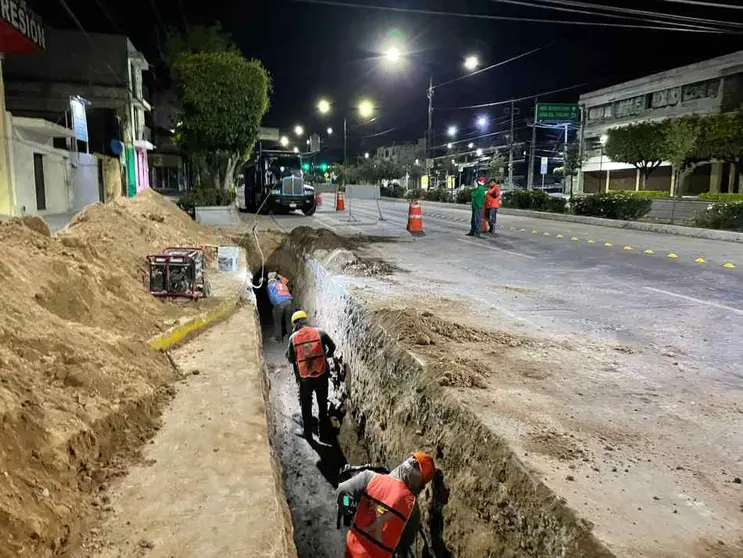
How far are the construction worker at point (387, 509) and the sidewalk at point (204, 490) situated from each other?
799mm

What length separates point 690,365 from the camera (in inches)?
199

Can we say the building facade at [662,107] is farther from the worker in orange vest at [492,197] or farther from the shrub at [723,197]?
the worker in orange vest at [492,197]

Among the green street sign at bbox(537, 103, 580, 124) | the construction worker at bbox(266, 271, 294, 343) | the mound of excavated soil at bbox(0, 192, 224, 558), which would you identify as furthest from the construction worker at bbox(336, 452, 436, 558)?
the green street sign at bbox(537, 103, 580, 124)

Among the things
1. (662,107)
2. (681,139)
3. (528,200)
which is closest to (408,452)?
(528,200)

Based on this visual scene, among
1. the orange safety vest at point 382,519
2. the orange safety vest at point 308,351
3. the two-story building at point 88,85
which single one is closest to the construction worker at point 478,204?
the orange safety vest at point 308,351

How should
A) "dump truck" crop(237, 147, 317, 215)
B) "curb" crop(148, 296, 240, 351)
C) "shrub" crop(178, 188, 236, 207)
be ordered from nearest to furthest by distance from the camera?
"curb" crop(148, 296, 240, 351)
"shrub" crop(178, 188, 236, 207)
"dump truck" crop(237, 147, 317, 215)

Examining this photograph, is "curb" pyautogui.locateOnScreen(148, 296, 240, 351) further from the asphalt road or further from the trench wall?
the asphalt road

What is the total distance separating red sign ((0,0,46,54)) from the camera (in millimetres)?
10773

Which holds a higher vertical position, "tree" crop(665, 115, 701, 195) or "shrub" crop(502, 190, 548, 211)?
"tree" crop(665, 115, 701, 195)

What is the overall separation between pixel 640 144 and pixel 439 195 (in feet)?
44.8

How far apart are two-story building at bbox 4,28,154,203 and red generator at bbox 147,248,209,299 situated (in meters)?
22.7

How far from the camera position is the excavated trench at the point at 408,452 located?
3248 mm

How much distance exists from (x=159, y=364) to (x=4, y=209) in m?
12.0

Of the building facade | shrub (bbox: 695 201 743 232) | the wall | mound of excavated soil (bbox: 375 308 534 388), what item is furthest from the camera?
the building facade
